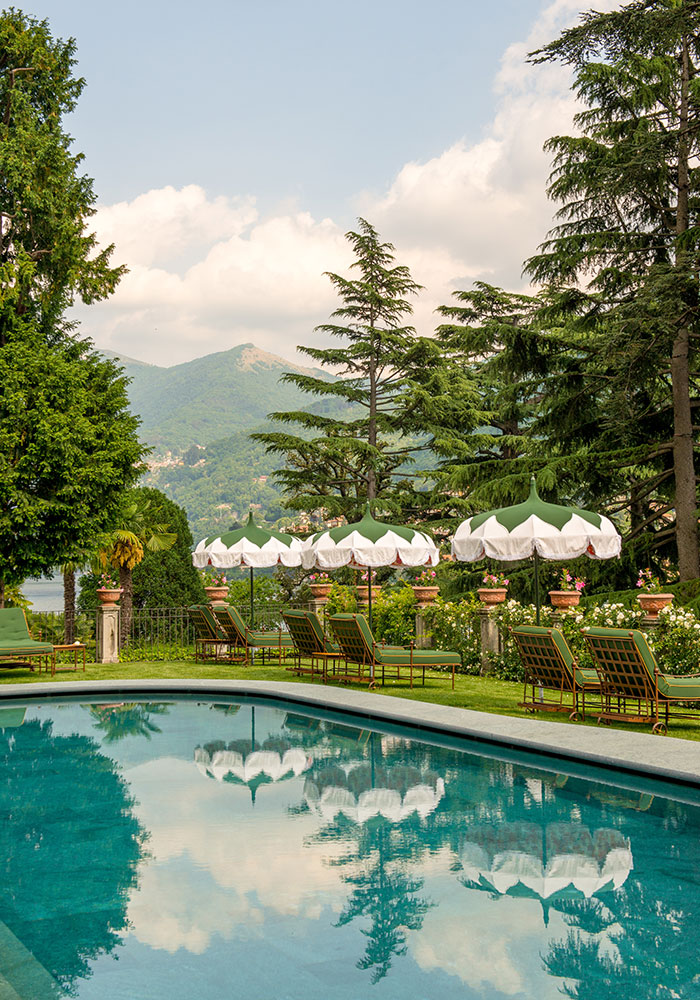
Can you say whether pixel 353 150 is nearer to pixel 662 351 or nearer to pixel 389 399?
pixel 389 399

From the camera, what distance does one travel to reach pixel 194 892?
557 centimetres

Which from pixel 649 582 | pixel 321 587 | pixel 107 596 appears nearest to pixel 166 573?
pixel 321 587

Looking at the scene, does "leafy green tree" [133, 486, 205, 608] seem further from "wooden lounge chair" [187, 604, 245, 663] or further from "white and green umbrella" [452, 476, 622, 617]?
"white and green umbrella" [452, 476, 622, 617]

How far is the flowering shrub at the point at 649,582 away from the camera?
57.1 feet

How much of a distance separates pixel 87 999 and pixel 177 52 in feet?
69.5

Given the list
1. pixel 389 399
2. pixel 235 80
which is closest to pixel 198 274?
pixel 389 399

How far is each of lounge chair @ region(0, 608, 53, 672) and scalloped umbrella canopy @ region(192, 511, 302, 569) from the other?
11.6 ft

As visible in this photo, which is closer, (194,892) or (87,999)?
(87,999)

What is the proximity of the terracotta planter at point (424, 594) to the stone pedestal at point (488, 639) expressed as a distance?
1944 millimetres

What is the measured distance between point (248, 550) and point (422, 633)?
414 centimetres

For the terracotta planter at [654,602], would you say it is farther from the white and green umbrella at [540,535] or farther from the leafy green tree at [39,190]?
the leafy green tree at [39,190]

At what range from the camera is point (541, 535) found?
1260 centimetres

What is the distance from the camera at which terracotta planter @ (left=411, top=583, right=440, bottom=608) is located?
61.2 feet

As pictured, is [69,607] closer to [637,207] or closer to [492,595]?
[492,595]
